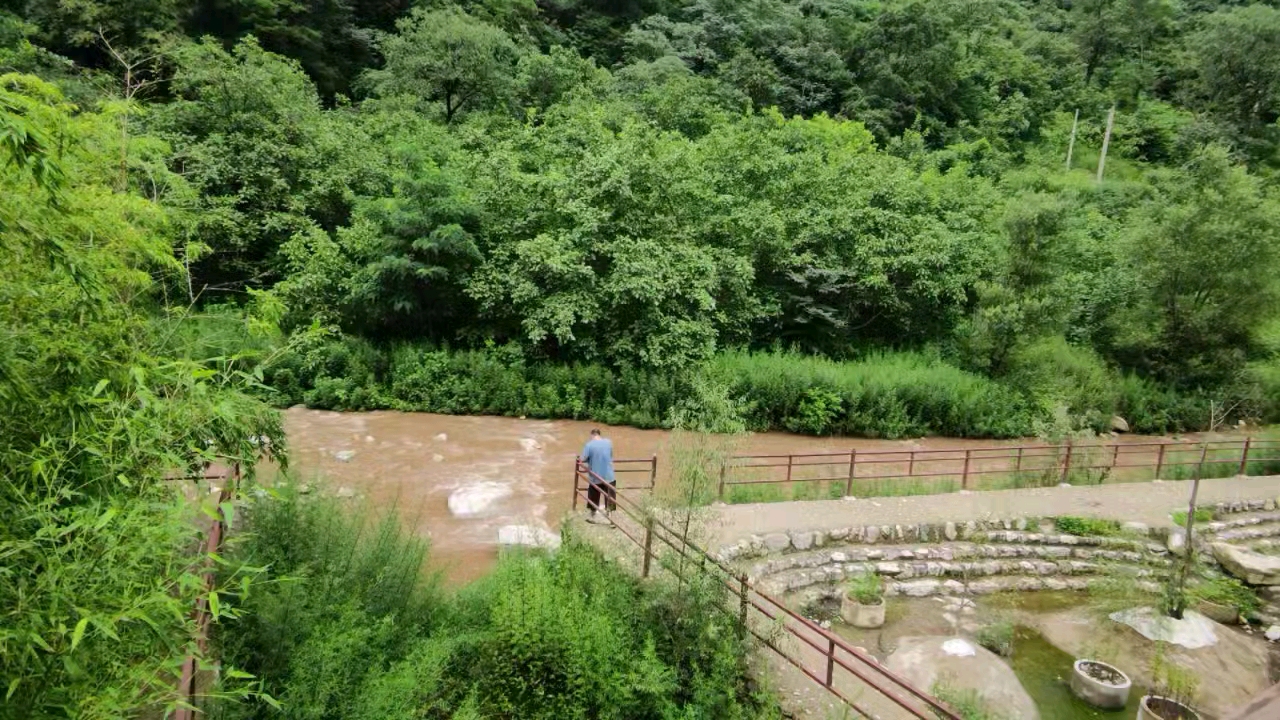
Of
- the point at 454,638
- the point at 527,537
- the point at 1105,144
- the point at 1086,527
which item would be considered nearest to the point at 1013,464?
the point at 1086,527

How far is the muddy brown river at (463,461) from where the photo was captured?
10.9 m

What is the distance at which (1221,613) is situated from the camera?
11.2 m

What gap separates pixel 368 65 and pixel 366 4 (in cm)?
373

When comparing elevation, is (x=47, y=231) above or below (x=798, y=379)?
above

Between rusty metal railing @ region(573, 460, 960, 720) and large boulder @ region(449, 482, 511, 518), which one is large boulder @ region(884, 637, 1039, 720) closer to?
rusty metal railing @ region(573, 460, 960, 720)

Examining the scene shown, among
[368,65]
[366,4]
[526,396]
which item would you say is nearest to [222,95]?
[526,396]

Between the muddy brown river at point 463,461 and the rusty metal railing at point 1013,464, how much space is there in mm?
950

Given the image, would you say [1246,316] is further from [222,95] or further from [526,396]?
[222,95]

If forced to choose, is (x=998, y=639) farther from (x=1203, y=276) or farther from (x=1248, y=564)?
(x=1203, y=276)

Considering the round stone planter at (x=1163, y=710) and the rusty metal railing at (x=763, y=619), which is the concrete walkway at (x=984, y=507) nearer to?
the rusty metal railing at (x=763, y=619)

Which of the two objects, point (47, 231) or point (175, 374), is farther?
point (175, 374)

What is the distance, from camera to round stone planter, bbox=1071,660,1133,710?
334 inches

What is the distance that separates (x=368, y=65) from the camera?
32.6 metres

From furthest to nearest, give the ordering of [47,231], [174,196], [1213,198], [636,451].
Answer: [1213,198]
[636,451]
[174,196]
[47,231]
